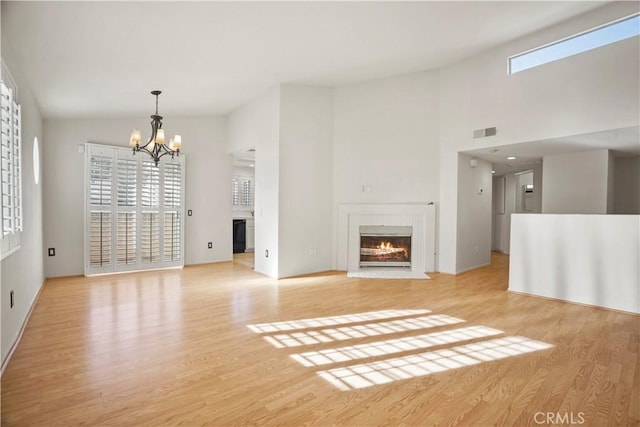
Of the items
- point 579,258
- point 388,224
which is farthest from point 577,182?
point 388,224

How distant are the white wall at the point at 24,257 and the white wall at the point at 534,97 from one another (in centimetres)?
577

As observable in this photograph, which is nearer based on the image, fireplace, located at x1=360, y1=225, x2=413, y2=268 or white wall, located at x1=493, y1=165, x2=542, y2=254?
fireplace, located at x1=360, y1=225, x2=413, y2=268

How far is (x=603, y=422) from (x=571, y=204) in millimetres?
5209

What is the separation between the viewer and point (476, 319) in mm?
3674

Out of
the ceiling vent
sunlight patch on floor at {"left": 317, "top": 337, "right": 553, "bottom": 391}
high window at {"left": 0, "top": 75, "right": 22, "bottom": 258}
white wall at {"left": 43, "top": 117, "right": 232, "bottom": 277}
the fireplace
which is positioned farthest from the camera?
the fireplace

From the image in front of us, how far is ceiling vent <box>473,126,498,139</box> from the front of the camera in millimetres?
5316

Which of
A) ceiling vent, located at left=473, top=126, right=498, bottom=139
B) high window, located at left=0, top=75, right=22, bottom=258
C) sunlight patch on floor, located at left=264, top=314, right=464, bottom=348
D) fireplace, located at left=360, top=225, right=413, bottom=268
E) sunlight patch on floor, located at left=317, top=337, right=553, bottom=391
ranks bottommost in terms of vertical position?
sunlight patch on floor, located at left=264, top=314, right=464, bottom=348

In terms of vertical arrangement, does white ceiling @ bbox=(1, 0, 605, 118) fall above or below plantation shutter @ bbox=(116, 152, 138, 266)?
above

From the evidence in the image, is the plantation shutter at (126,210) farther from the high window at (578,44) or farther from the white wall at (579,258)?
the high window at (578,44)

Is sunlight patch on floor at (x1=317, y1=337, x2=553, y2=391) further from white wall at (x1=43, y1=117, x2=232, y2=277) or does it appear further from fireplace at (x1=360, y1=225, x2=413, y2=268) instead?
white wall at (x1=43, y1=117, x2=232, y2=277)

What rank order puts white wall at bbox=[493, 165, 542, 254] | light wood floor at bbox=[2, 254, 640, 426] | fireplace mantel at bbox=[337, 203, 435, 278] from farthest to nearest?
1. white wall at bbox=[493, 165, 542, 254]
2. fireplace mantel at bbox=[337, 203, 435, 278]
3. light wood floor at bbox=[2, 254, 640, 426]

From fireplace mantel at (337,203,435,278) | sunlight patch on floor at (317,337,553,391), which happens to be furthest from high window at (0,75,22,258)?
fireplace mantel at (337,203,435,278)

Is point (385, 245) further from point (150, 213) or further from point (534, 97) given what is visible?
point (150, 213)

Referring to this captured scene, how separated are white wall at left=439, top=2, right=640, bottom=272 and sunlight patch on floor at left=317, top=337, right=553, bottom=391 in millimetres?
3109
